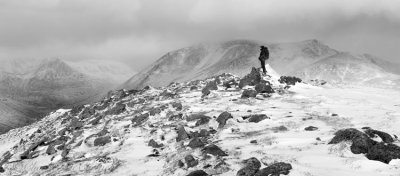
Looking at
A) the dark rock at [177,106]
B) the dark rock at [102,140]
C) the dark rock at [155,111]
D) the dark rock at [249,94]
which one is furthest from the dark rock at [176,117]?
the dark rock at [249,94]

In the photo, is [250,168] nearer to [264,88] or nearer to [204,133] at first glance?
[204,133]

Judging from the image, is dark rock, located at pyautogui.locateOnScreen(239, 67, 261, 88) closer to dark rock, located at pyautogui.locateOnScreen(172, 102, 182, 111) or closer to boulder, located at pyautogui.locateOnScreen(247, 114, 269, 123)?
dark rock, located at pyautogui.locateOnScreen(172, 102, 182, 111)

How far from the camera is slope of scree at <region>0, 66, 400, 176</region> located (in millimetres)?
22766

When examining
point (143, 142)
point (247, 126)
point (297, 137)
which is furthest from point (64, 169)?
point (297, 137)

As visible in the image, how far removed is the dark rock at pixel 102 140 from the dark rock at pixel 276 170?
18598mm

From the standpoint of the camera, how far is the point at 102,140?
117ft

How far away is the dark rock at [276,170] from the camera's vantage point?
64.9ft

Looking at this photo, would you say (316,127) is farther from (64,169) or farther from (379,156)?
(64,169)

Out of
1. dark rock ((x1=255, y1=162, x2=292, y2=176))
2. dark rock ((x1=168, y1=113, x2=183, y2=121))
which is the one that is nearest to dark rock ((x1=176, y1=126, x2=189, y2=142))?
dark rock ((x1=168, y1=113, x2=183, y2=121))

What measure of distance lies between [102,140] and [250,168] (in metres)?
18.2

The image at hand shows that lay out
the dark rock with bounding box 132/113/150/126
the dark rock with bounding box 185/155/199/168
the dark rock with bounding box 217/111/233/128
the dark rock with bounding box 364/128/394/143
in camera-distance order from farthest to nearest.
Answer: the dark rock with bounding box 132/113/150/126
the dark rock with bounding box 217/111/233/128
the dark rock with bounding box 364/128/394/143
the dark rock with bounding box 185/155/199/168

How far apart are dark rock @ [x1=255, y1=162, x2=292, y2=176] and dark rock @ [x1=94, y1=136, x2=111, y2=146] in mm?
18598

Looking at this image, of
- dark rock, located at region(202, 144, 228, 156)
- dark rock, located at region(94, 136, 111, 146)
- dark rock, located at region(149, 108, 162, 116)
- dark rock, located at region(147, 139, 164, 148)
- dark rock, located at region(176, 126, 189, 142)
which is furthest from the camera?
dark rock, located at region(149, 108, 162, 116)

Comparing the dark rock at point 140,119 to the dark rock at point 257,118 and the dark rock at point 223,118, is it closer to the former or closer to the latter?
the dark rock at point 223,118
